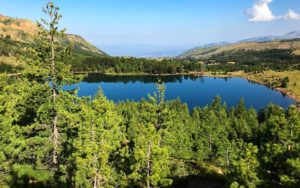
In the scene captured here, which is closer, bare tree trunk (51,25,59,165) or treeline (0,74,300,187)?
treeline (0,74,300,187)

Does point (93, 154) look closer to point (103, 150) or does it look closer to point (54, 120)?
point (103, 150)

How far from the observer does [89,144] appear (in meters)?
32.8

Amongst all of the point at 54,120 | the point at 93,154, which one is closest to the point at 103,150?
the point at 93,154

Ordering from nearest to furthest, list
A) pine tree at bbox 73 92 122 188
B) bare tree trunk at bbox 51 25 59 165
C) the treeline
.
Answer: the treeline, pine tree at bbox 73 92 122 188, bare tree trunk at bbox 51 25 59 165

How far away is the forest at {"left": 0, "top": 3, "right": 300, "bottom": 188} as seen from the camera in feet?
95.7

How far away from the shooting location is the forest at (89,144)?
1148 inches

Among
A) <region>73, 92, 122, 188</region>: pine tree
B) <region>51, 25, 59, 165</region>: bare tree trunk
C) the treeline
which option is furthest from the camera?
<region>51, 25, 59, 165</region>: bare tree trunk

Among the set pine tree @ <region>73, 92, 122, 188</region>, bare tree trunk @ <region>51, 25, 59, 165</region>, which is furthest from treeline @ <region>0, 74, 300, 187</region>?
bare tree trunk @ <region>51, 25, 59, 165</region>

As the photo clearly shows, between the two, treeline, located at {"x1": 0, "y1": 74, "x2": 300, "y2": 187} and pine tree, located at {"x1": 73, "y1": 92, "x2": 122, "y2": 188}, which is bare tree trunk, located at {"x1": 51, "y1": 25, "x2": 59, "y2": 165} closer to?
treeline, located at {"x1": 0, "y1": 74, "x2": 300, "y2": 187}

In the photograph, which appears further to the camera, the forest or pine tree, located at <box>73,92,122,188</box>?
pine tree, located at <box>73,92,122,188</box>

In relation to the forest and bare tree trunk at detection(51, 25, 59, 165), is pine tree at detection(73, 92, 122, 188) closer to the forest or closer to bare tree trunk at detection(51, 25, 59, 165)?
the forest

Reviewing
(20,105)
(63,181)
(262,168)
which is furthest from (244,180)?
(20,105)

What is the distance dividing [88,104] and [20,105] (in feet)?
30.7

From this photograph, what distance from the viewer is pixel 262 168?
3038 centimetres
